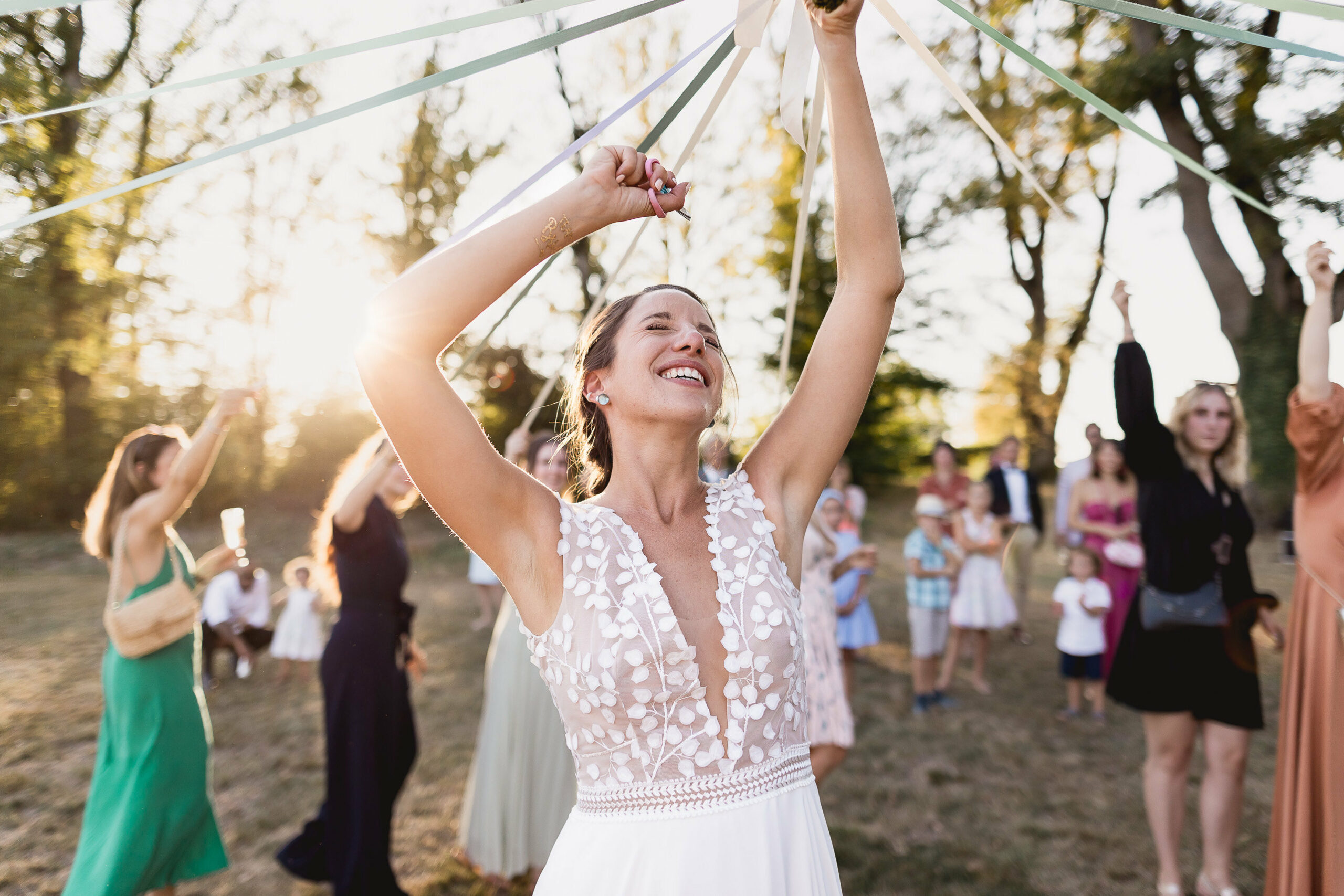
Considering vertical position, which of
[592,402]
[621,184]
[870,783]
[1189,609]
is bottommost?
[870,783]

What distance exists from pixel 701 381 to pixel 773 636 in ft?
1.56

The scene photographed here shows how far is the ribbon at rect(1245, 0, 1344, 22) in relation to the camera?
1400 mm

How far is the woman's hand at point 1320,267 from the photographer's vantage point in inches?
104

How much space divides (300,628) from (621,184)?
7612mm

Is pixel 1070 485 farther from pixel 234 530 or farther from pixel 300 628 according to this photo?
pixel 300 628

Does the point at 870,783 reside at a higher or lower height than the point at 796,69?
lower

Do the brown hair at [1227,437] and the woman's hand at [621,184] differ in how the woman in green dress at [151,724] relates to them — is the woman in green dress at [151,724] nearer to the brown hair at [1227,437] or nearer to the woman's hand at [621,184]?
the woman's hand at [621,184]

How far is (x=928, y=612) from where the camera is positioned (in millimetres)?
6758

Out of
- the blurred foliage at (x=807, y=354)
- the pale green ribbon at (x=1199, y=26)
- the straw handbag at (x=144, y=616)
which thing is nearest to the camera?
the pale green ribbon at (x=1199, y=26)

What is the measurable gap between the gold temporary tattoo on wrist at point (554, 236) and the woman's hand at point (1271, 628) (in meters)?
3.32

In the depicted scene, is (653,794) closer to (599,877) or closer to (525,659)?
(599,877)

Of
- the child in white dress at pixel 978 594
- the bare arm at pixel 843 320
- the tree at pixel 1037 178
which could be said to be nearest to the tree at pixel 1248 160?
the tree at pixel 1037 178

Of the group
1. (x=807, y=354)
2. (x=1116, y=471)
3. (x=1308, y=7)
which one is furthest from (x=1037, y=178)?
(x=807, y=354)

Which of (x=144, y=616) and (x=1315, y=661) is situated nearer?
(x=1315, y=661)
